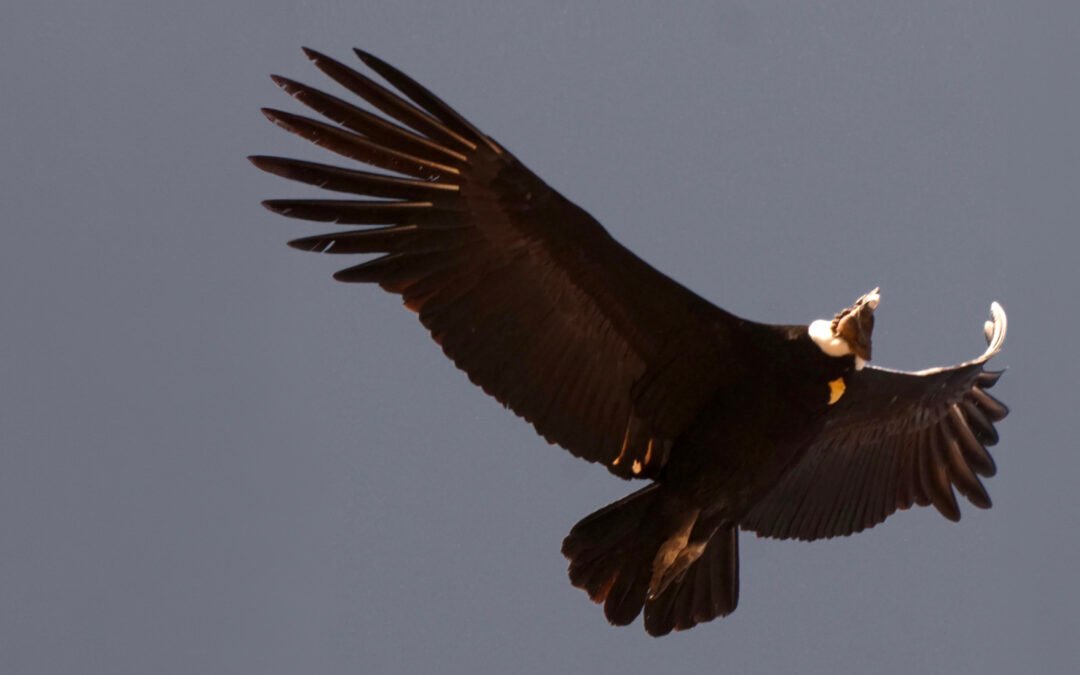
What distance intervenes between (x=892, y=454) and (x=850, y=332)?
145cm

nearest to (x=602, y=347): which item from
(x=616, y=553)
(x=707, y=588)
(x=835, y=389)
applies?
(x=616, y=553)

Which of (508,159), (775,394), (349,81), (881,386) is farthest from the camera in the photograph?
(881,386)

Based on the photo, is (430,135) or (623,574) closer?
(430,135)

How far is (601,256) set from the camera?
852 cm

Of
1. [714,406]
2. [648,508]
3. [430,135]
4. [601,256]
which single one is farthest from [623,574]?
[430,135]

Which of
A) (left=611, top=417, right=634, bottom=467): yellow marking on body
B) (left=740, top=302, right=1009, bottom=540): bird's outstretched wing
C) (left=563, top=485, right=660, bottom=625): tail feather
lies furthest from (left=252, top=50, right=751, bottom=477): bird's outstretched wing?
(left=740, top=302, right=1009, bottom=540): bird's outstretched wing

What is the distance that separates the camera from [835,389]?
29.2ft

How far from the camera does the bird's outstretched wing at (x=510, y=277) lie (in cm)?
800

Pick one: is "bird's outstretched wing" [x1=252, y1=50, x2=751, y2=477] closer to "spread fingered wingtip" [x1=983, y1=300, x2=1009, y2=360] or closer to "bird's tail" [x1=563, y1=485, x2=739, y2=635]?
"bird's tail" [x1=563, y1=485, x2=739, y2=635]

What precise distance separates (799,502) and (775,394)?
1176 mm

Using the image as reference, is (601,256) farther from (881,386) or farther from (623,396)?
(881,386)

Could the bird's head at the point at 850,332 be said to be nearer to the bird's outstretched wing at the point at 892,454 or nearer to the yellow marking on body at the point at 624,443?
the bird's outstretched wing at the point at 892,454

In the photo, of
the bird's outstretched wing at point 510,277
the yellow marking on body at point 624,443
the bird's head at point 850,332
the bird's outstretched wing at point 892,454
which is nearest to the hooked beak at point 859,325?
the bird's head at point 850,332

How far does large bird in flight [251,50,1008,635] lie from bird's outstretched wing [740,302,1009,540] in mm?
28
